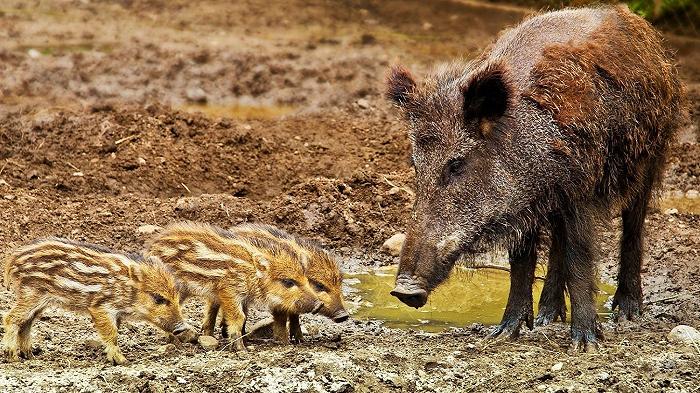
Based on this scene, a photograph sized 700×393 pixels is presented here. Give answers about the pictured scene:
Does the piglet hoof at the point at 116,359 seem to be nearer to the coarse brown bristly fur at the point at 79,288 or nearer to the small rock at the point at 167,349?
the coarse brown bristly fur at the point at 79,288

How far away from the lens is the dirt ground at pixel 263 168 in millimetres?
6297

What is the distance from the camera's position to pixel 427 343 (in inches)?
277

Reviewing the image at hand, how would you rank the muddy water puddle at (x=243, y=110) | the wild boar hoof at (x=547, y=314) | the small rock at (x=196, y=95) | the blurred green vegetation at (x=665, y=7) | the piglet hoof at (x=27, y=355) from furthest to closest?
the blurred green vegetation at (x=665, y=7), the small rock at (x=196, y=95), the muddy water puddle at (x=243, y=110), the wild boar hoof at (x=547, y=314), the piglet hoof at (x=27, y=355)

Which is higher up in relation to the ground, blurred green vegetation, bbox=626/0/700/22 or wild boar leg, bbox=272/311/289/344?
blurred green vegetation, bbox=626/0/700/22

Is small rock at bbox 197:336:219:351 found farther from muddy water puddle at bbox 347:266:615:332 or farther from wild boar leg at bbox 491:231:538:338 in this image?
wild boar leg at bbox 491:231:538:338

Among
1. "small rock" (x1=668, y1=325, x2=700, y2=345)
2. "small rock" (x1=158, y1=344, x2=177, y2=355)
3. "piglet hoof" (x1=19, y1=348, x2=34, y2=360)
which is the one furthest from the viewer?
"small rock" (x1=668, y1=325, x2=700, y2=345)

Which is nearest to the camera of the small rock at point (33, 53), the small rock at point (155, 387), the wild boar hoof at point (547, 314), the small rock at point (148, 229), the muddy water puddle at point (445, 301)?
the small rock at point (155, 387)

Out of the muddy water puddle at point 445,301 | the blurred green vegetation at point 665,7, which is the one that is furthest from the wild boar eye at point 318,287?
the blurred green vegetation at point 665,7

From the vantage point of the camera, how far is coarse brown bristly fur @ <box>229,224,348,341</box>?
22.4 feet

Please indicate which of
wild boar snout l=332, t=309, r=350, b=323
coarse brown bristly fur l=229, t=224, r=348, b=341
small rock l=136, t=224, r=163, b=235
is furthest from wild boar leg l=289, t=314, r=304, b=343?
small rock l=136, t=224, r=163, b=235

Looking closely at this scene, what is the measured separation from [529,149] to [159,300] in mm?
2167

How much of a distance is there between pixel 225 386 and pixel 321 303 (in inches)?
36.9

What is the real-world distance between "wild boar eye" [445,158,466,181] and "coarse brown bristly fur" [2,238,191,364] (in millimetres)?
1667

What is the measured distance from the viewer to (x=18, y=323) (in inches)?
253
